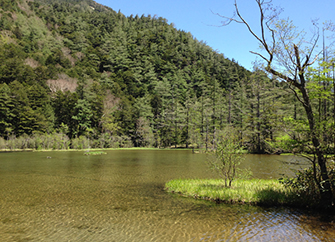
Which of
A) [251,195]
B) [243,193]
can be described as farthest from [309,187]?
[243,193]

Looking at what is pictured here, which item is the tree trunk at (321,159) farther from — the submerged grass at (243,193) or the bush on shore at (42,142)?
the bush on shore at (42,142)

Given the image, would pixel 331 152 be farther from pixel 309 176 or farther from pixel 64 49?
pixel 64 49

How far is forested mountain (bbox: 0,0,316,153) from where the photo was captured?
149ft

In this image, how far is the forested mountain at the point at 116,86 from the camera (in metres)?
45.5

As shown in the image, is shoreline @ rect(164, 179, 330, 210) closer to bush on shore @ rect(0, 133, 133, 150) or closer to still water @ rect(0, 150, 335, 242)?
still water @ rect(0, 150, 335, 242)

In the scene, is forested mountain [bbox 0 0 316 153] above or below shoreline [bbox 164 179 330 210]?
above

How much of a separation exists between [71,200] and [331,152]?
9640 millimetres

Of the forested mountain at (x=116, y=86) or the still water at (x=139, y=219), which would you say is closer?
the still water at (x=139, y=219)

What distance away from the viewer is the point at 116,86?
70125mm

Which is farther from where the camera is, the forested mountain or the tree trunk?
the forested mountain

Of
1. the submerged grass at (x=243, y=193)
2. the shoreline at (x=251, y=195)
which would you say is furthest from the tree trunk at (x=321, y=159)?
the submerged grass at (x=243, y=193)

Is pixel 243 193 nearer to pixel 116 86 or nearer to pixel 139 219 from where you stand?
pixel 139 219

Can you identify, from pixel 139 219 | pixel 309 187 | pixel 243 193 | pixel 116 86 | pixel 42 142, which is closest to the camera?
pixel 139 219

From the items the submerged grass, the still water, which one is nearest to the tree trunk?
the still water
